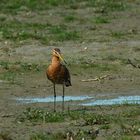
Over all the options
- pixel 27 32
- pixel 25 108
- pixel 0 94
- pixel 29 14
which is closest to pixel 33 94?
pixel 0 94

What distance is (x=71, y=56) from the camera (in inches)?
734

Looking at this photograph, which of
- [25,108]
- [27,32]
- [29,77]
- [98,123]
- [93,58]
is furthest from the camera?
[27,32]

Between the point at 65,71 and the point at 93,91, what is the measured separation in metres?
1.86

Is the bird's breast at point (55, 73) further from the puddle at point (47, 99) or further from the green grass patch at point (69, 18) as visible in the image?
the green grass patch at point (69, 18)

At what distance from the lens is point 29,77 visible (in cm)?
1659

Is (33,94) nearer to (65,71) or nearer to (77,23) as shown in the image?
(65,71)

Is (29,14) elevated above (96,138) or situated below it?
above

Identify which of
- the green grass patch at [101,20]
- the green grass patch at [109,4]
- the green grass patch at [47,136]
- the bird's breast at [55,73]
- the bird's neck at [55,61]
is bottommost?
the green grass patch at [47,136]

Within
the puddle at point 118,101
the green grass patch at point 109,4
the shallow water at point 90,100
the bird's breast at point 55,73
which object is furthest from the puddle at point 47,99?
the green grass patch at point 109,4

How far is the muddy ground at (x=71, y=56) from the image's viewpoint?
38.8ft

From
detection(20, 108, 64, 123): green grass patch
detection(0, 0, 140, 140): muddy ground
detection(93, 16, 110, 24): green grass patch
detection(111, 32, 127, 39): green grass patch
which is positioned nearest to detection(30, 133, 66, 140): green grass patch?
detection(0, 0, 140, 140): muddy ground

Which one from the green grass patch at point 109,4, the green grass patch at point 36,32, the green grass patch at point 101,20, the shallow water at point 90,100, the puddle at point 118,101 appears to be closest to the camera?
the puddle at point 118,101

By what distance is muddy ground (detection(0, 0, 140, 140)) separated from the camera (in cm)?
1184

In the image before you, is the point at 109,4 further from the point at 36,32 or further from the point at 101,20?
the point at 36,32
